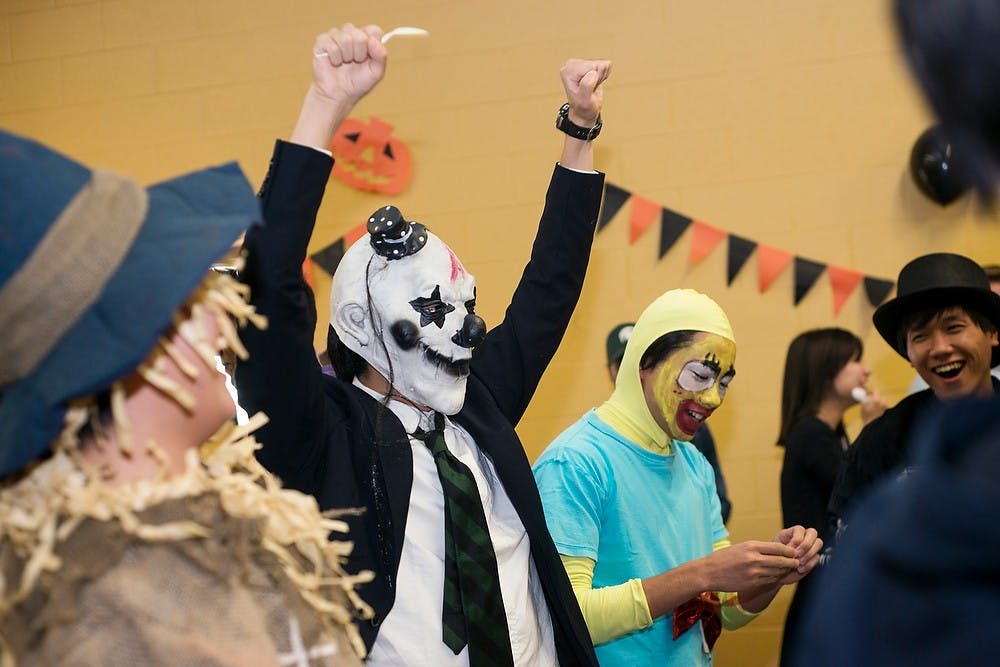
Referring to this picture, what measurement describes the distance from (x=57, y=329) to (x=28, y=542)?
0.65 ft

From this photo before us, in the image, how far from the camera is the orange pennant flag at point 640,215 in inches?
186

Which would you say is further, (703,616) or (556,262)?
(703,616)

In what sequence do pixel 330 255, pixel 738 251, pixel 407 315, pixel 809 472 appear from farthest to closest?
pixel 330 255 → pixel 738 251 → pixel 809 472 → pixel 407 315

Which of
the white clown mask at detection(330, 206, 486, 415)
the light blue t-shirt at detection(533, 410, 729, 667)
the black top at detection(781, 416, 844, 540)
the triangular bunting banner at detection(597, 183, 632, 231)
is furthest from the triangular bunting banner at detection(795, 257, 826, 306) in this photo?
the white clown mask at detection(330, 206, 486, 415)

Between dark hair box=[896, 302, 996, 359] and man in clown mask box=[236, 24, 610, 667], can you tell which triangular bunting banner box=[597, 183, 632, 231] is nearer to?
dark hair box=[896, 302, 996, 359]

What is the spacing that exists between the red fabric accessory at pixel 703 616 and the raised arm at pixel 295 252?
1.02 metres

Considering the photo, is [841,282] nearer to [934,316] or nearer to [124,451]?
[934,316]

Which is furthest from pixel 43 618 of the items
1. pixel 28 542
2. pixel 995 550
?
pixel 995 550

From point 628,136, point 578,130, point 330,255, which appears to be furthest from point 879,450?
point 330,255

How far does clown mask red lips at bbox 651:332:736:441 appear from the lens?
271 centimetres

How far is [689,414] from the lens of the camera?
2.71m

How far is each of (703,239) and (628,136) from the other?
0.51 meters

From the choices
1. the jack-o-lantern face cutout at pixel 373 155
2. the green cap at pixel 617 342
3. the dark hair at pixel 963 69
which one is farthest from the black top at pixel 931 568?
the jack-o-lantern face cutout at pixel 373 155

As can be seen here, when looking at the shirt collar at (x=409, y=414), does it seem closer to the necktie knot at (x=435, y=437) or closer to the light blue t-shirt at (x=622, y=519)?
the necktie knot at (x=435, y=437)
